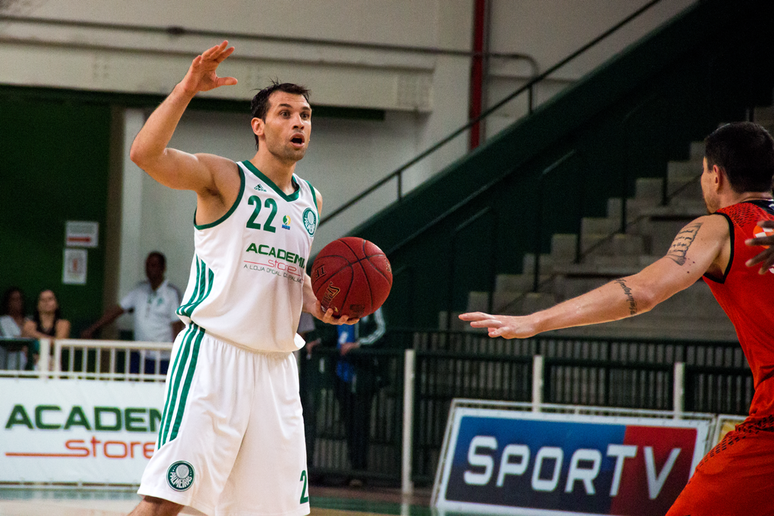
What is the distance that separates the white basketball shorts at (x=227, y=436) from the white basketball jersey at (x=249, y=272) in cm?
9

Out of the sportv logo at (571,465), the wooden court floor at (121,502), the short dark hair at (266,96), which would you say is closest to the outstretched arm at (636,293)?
the short dark hair at (266,96)

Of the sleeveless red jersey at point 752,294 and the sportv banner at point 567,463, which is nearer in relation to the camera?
the sleeveless red jersey at point 752,294

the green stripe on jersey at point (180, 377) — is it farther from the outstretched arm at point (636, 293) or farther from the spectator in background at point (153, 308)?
the spectator in background at point (153, 308)

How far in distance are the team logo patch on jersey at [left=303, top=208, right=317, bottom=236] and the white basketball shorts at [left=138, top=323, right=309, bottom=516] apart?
568 millimetres

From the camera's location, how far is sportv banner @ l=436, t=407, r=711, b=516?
683cm

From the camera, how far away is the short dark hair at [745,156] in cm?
330

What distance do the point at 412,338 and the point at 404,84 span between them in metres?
4.16

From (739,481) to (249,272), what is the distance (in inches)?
77.2

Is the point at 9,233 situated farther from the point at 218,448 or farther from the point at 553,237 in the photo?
the point at 218,448

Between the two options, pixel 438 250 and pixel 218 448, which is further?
pixel 438 250

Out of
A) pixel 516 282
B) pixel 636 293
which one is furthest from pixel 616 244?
pixel 636 293

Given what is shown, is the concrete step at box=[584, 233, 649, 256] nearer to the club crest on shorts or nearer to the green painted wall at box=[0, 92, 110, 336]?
the green painted wall at box=[0, 92, 110, 336]

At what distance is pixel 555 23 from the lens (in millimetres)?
12367

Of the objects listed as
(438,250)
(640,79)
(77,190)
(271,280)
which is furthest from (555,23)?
(271,280)
